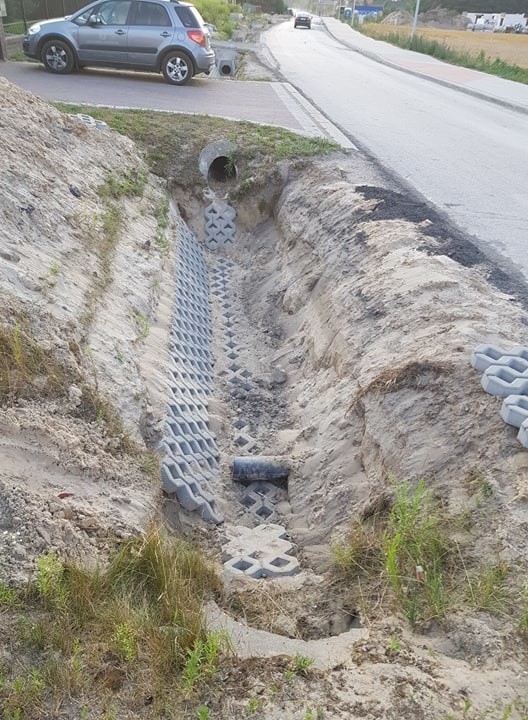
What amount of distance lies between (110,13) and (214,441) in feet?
44.9

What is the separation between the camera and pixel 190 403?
5.62m

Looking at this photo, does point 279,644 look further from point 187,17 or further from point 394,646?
point 187,17

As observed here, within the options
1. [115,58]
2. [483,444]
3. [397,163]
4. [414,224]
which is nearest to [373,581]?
[483,444]

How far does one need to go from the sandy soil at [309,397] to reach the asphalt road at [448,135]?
0.98m

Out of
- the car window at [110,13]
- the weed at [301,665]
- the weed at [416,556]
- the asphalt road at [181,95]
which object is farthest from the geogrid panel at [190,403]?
the car window at [110,13]

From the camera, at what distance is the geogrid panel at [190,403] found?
4.62 metres

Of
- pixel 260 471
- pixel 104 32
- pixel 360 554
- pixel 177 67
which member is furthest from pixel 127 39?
pixel 360 554

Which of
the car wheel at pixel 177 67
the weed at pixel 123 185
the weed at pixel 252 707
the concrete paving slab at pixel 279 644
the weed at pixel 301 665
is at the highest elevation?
the car wheel at pixel 177 67

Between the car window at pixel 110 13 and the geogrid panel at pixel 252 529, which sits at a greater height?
the car window at pixel 110 13

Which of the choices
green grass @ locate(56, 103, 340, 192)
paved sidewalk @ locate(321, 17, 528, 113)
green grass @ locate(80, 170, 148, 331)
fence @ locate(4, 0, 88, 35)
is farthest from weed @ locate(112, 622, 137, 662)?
fence @ locate(4, 0, 88, 35)

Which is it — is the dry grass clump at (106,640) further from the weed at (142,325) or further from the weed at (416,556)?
the weed at (142,325)

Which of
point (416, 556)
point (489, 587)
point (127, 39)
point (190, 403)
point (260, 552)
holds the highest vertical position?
point (127, 39)

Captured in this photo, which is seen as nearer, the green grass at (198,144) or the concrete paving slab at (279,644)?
the concrete paving slab at (279,644)

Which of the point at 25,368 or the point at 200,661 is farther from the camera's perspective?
the point at 25,368
